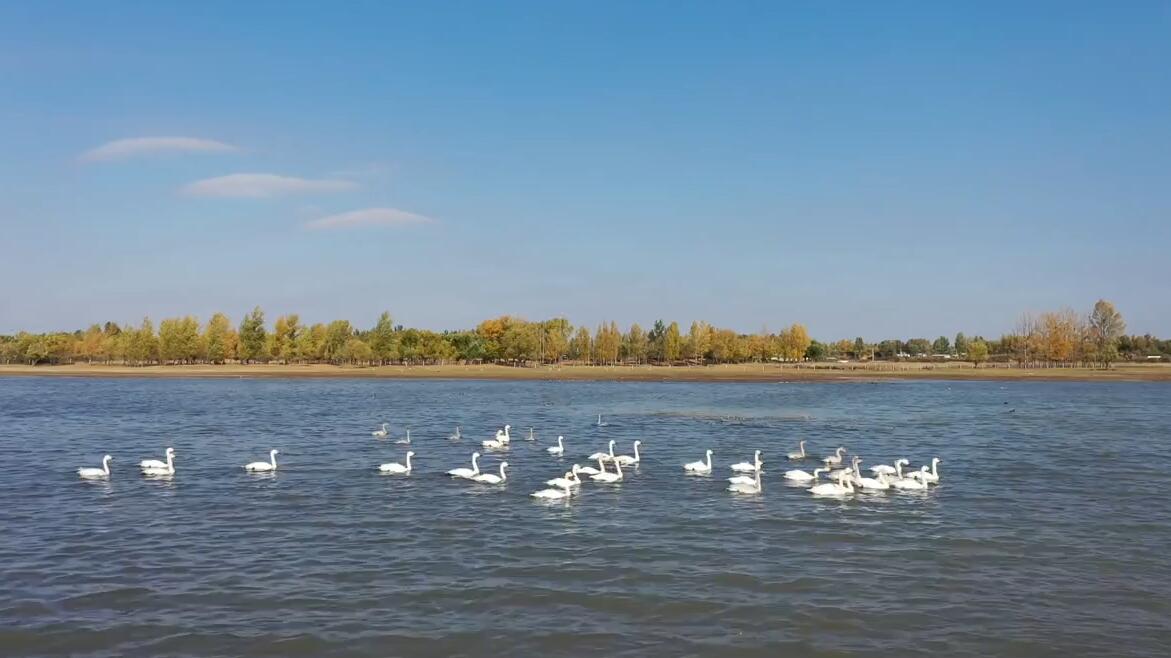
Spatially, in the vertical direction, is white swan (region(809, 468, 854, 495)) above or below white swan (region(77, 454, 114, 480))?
below

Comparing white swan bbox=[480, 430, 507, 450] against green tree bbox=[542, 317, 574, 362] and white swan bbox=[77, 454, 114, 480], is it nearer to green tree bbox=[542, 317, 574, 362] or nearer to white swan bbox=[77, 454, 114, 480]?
white swan bbox=[77, 454, 114, 480]

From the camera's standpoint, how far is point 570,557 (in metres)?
18.7

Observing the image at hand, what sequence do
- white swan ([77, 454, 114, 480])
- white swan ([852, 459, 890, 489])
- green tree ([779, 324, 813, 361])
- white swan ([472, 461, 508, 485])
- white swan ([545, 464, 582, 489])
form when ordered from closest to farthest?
white swan ([545, 464, 582, 489])
white swan ([852, 459, 890, 489])
white swan ([472, 461, 508, 485])
white swan ([77, 454, 114, 480])
green tree ([779, 324, 813, 361])

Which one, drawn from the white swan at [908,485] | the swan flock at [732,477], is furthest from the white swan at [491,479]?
the white swan at [908,485]

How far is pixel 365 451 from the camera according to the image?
3709 cm

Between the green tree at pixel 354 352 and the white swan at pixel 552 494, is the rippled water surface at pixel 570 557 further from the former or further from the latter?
the green tree at pixel 354 352

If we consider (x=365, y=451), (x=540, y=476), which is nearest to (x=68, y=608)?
(x=540, y=476)

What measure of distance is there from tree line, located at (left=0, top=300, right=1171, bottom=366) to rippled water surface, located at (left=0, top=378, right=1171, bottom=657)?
408ft

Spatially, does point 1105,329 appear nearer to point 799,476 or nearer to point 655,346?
point 655,346

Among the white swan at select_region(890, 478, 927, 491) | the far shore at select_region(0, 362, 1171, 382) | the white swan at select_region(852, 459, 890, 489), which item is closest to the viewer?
the white swan at select_region(852, 459, 890, 489)

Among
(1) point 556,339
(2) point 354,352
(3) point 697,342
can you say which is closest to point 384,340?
(2) point 354,352

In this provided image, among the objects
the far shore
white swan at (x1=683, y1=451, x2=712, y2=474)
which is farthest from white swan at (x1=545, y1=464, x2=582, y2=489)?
the far shore

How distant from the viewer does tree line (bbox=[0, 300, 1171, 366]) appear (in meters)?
155

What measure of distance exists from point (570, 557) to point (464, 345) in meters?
157
